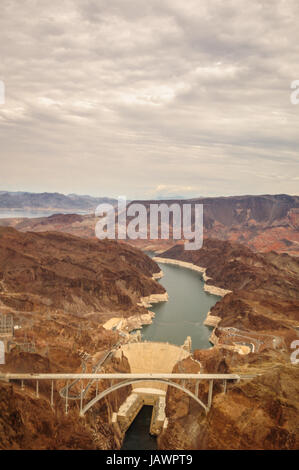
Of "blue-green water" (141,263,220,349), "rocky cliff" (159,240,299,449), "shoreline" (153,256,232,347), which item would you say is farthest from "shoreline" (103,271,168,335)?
"rocky cliff" (159,240,299,449)

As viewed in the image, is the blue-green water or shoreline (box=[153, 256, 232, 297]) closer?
the blue-green water

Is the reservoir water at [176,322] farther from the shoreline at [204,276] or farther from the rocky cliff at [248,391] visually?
the rocky cliff at [248,391]

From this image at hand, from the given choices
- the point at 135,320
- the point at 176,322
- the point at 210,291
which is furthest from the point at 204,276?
the point at 135,320

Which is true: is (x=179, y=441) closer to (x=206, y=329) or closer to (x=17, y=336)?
(x=17, y=336)

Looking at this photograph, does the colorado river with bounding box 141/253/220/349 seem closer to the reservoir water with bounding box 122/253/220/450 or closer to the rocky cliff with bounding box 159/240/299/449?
the reservoir water with bounding box 122/253/220/450

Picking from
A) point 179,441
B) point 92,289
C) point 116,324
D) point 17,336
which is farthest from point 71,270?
point 179,441

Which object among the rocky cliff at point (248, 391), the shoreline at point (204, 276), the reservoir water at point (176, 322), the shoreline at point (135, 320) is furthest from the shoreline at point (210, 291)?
the shoreline at point (135, 320)

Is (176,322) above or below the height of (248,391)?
below

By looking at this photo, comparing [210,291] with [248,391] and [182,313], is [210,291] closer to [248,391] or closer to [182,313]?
[182,313]
